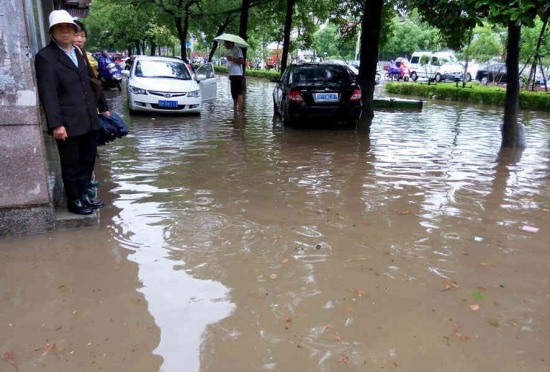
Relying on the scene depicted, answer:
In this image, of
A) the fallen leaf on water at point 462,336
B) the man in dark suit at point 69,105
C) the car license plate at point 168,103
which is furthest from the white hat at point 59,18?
the car license plate at point 168,103

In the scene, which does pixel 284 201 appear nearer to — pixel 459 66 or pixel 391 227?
pixel 391 227

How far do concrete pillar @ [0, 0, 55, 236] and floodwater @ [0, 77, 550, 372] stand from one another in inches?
8.4

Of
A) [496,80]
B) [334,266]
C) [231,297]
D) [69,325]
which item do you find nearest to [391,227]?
[334,266]

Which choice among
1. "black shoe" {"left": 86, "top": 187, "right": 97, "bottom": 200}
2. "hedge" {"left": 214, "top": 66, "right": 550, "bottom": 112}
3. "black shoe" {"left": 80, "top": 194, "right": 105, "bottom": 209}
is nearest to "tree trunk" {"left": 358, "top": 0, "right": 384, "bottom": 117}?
"hedge" {"left": 214, "top": 66, "right": 550, "bottom": 112}

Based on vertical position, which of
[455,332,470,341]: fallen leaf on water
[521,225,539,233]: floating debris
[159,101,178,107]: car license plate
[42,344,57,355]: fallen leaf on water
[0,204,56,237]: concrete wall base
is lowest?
[42,344,57,355]: fallen leaf on water

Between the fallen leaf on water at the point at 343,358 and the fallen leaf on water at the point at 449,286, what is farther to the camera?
the fallen leaf on water at the point at 449,286

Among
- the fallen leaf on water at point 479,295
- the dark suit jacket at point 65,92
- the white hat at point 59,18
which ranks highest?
the white hat at point 59,18

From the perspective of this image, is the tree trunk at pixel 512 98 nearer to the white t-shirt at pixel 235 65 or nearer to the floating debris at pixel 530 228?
the floating debris at pixel 530 228

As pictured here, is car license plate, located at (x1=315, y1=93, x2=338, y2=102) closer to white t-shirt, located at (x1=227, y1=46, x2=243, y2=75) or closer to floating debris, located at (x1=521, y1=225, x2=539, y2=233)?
white t-shirt, located at (x1=227, y1=46, x2=243, y2=75)

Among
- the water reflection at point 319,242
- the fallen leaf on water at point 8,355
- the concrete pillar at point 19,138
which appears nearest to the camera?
the fallen leaf on water at point 8,355

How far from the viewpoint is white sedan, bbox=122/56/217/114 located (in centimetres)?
1210

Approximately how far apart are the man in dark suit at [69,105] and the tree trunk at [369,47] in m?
8.91

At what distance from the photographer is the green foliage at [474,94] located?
1650 centimetres

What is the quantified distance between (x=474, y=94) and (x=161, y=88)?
1253 cm
